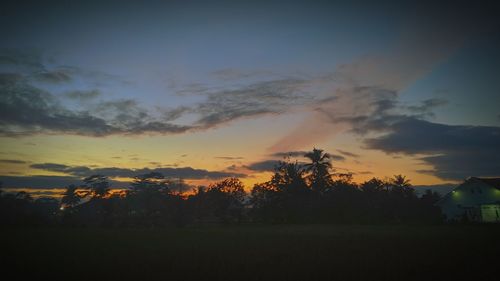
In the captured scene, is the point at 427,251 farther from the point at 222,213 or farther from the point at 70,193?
the point at 70,193

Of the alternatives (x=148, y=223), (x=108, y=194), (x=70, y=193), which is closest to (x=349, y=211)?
(x=148, y=223)

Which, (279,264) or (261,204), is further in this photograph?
(261,204)

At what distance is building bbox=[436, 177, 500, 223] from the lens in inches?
1670

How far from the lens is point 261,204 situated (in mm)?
61344

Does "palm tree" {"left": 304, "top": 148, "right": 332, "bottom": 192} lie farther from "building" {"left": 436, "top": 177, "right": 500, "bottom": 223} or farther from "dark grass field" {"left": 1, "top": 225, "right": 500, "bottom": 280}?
"dark grass field" {"left": 1, "top": 225, "right": 500, "bottom": 280}

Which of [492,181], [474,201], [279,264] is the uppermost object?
[492,181]

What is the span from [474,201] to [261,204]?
110ft

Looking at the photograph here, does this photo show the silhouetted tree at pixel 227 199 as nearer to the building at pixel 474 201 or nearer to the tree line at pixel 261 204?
the tree line at pixel 261 204

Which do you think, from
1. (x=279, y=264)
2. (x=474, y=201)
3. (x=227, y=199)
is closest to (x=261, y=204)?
(x=227, y=199)

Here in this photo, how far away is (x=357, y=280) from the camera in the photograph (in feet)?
32.0

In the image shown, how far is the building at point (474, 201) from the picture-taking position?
4241 cm

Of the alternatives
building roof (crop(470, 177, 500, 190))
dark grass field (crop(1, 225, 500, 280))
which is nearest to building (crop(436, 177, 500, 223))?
building roof (crop(470, 177, 500, 190))

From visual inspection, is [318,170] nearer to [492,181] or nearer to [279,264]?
[492,181]

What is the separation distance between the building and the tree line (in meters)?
3.55
